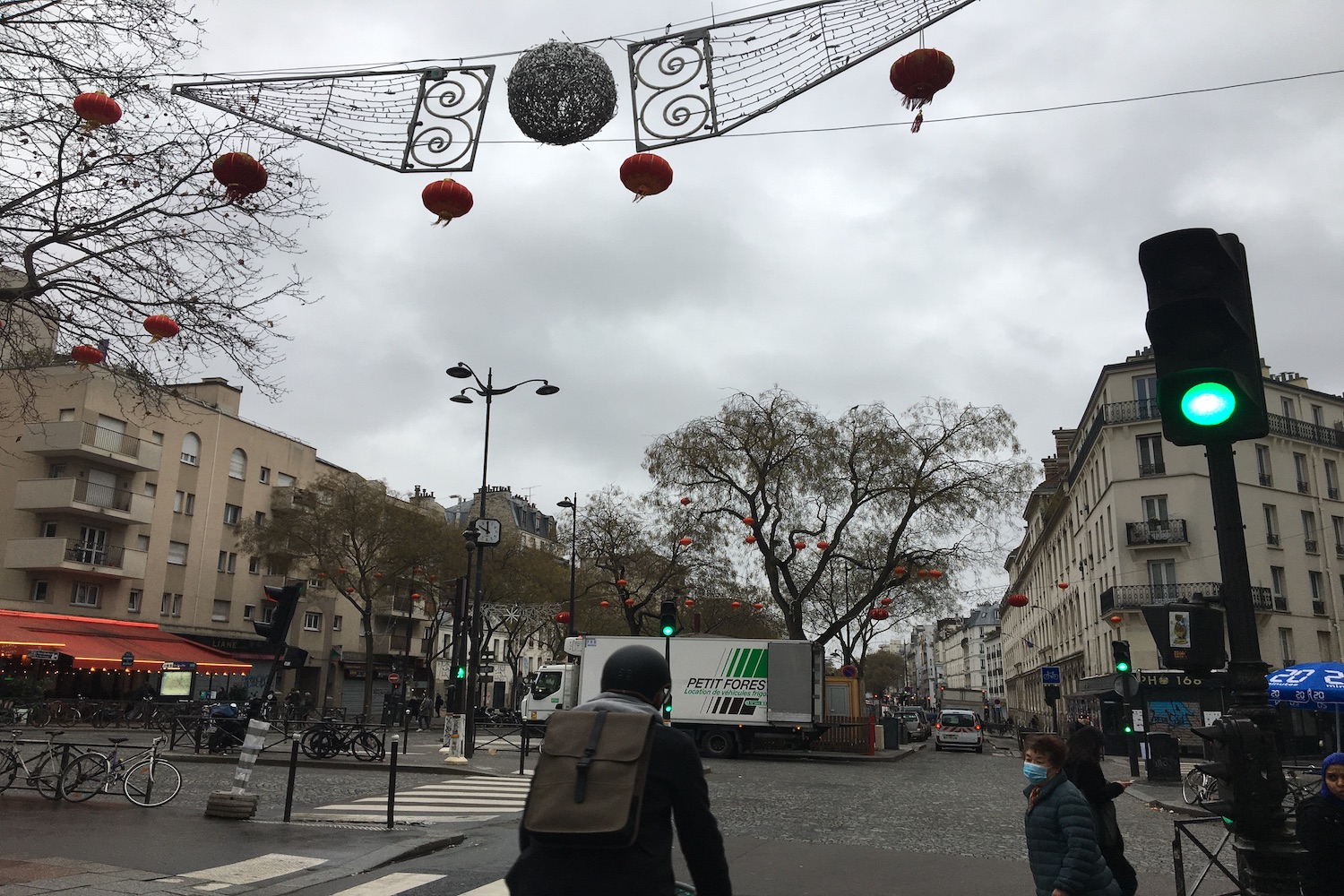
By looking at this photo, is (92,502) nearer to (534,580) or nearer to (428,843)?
(534,580)

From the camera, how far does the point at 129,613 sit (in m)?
39.9

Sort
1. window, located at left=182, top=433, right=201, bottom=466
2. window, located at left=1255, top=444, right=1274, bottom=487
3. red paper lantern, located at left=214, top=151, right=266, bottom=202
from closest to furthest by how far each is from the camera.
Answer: red paper lantern, located at left=214, top=151, right=266, bottom=202, window, located at left=1255, top=444, right=1274, bottom=487, window, located at left=182, top=433, right=201, bottom=466

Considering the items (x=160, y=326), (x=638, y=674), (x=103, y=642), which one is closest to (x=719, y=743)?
(x=160, y=326)

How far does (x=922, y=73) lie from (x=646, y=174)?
2043 millimetres

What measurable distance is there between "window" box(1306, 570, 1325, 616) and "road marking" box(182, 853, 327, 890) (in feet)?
139

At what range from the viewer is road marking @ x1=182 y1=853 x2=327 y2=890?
8008 mm

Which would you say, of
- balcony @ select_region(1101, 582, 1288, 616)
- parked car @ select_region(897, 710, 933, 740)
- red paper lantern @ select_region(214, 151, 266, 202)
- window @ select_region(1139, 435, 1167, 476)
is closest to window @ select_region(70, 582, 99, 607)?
parked car @ select_region(897, 710, 933, 740)

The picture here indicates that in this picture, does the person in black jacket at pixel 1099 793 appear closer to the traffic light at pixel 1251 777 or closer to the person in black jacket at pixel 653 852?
the traffic light at pixel 1251 777

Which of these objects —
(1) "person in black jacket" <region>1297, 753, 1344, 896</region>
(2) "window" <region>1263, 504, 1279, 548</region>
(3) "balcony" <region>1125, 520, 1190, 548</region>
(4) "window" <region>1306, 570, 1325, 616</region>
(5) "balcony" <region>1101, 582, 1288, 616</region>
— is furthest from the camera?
(2) "window" <region>1263, 504, 1279, 548</region>

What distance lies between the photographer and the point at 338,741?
2052 centimetres

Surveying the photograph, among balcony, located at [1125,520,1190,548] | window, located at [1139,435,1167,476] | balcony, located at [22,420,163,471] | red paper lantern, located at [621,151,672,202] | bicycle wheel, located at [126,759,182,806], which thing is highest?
window, located at [1139,435,1167,476]

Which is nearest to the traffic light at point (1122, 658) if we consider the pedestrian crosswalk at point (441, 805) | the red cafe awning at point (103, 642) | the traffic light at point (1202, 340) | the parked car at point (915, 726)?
the pedestrian crosswalk at point (441, 805)

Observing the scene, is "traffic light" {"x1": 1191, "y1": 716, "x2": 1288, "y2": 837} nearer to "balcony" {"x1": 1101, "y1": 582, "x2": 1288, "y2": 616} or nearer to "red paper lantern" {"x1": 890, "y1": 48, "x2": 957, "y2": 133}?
"red paper lantern" {"x1": 890, "y1": 48, "x2": 957, "y2": 133}

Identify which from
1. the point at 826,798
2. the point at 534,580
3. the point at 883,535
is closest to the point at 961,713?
the point at 883,535
